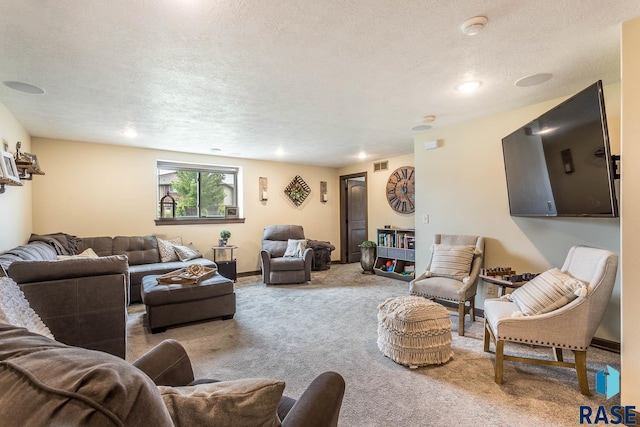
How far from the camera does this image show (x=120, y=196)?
484cm

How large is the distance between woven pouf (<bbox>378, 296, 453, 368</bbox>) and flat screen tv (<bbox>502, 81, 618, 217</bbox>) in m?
1.29

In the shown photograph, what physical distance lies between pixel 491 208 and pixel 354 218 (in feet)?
13.3

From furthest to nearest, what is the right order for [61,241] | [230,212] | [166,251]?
[230,212]
[166,251]
[61,241]

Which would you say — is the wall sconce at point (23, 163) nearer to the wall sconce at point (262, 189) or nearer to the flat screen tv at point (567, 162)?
the wall sconce at point (262, 189)

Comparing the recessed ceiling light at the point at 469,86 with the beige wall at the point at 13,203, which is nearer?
the recessed ceiling light at the point at 469,86

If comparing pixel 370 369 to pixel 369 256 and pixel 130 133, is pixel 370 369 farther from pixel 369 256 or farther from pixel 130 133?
pixel 130 133

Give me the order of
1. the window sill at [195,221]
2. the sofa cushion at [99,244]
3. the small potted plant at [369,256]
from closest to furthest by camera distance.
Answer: the sofa cushion at [99,244]
the window sill at [195,221]
the small potted plant at [369,256]

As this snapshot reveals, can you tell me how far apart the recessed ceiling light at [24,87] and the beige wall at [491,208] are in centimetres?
417

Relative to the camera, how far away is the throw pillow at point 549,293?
2035 mm

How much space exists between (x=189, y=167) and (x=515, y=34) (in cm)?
519

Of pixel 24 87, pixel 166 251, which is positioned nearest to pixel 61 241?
pixel 166 251

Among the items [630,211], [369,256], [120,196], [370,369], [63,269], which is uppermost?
[120,196]

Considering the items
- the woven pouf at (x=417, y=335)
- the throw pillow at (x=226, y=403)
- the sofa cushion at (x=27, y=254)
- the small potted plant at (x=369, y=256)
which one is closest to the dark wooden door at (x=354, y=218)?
the small potted plant at (x=369, y=256)

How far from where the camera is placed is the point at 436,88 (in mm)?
2717
